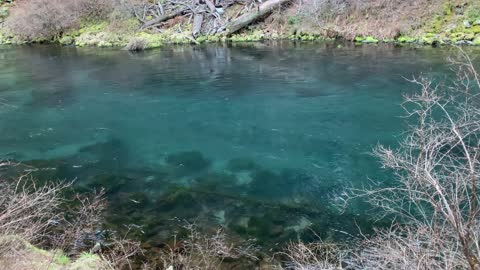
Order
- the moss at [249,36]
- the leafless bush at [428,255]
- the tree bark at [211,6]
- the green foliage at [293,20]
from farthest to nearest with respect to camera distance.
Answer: the tree bark at [211,6] < the moss at [249,36] < the green foliage at [293,20] < the leafless bush at [428,255]

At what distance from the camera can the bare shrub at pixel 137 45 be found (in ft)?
70.0

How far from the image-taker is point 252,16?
895 inches

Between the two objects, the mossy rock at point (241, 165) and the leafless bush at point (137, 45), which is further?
the leafless bush at point (137, 45)

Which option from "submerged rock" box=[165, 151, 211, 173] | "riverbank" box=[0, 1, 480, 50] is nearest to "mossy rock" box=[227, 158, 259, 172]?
"submerged rock" box=[165, 151, 211, 173]

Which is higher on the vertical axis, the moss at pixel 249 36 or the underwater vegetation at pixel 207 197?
the moss at pixel 249 36

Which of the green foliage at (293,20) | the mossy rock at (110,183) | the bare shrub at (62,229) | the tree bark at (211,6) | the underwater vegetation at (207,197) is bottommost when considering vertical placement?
the underwater vegetation at (207,197)

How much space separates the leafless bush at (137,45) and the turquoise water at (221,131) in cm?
363

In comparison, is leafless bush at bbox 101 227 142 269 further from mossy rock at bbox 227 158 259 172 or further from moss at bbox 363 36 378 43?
moss at bbox 363 36 378 43

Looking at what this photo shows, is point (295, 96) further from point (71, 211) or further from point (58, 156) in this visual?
point (71, 211)

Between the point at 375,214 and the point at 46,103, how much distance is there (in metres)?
10.5

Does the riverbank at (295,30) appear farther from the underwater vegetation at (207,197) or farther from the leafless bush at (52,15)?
the underwater vegetation at (207,197)

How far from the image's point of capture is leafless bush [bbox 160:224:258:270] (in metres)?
5.69

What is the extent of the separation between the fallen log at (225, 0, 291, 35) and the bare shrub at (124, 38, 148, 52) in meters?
4.40

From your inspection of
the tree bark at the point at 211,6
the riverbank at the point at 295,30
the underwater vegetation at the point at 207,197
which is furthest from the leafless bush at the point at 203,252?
the tree bark at the point at 211,6
